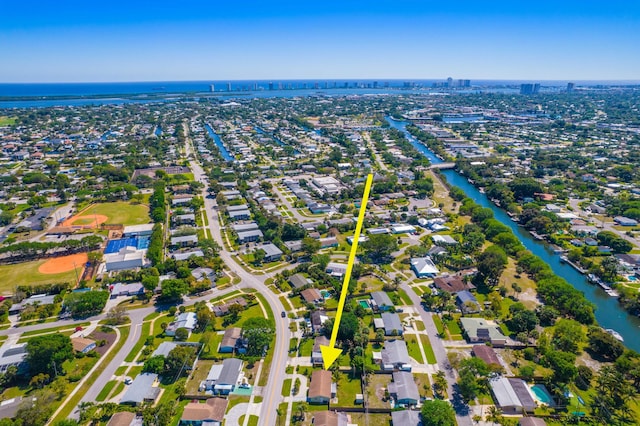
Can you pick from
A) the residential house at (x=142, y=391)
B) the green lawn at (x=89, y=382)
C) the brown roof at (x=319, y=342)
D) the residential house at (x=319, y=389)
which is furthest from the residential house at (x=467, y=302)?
the green lawn at (x=89, y=382)

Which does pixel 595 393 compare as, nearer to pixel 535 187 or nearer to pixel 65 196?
pixel 535 187

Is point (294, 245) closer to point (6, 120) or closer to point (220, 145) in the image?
point (220, 145)

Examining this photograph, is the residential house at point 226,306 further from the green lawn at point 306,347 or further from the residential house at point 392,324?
the residential house at point 392,324

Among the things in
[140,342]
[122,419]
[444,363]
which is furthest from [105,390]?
[444,363]

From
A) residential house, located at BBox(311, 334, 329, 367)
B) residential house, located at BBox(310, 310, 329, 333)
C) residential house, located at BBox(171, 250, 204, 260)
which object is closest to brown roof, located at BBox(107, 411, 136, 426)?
residential house, located at BBox(311, 334, 329, 367)

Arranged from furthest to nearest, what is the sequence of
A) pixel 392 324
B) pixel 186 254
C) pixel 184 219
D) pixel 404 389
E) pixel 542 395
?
1. pixel 184 219
2. pixel 186 254
3. pixel 392 324
4. pixel 542 395
5. pixel 404 389

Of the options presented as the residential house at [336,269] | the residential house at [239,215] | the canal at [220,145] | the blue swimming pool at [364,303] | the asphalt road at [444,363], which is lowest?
the asphalt road at [444,363]
